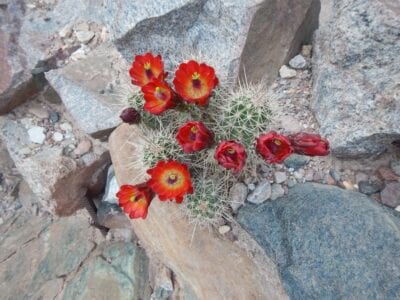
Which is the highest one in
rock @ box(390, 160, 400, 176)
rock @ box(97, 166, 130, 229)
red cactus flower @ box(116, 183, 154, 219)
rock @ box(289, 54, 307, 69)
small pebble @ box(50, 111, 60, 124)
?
red cactus flower @ box(116, 183, 154, 219)

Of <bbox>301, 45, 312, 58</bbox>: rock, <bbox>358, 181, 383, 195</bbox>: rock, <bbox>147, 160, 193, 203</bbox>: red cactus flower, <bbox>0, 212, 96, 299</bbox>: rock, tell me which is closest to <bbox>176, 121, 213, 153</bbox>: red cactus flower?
<bbox>147, 160, 193, 203</bbox>: red cactus flower

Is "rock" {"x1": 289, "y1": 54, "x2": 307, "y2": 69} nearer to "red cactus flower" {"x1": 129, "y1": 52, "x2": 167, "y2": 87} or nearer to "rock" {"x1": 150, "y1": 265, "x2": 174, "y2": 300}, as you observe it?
"red cactus flower" {"x1": 129, "y1": 52, "x2": 167, "y2": 87}

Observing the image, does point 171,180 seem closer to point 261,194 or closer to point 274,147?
point 274,147

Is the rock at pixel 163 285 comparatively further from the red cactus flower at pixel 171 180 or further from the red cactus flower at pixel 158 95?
the red cactus flower at pixel 158 95

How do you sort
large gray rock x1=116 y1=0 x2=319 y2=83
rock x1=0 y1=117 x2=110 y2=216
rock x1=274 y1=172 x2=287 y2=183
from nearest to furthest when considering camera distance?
1. rock x1=274 y1=172 x2=287 y2=183
2. large gray rock x1=116 y1=0 x2=319 y2=83
3. rock x1=0 y1=117 x2=110 y2=216

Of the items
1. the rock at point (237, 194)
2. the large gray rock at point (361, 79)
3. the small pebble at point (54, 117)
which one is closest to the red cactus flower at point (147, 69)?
the rock at point (237, 194)

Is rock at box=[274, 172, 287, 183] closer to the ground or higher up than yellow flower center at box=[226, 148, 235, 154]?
closer to the ground
